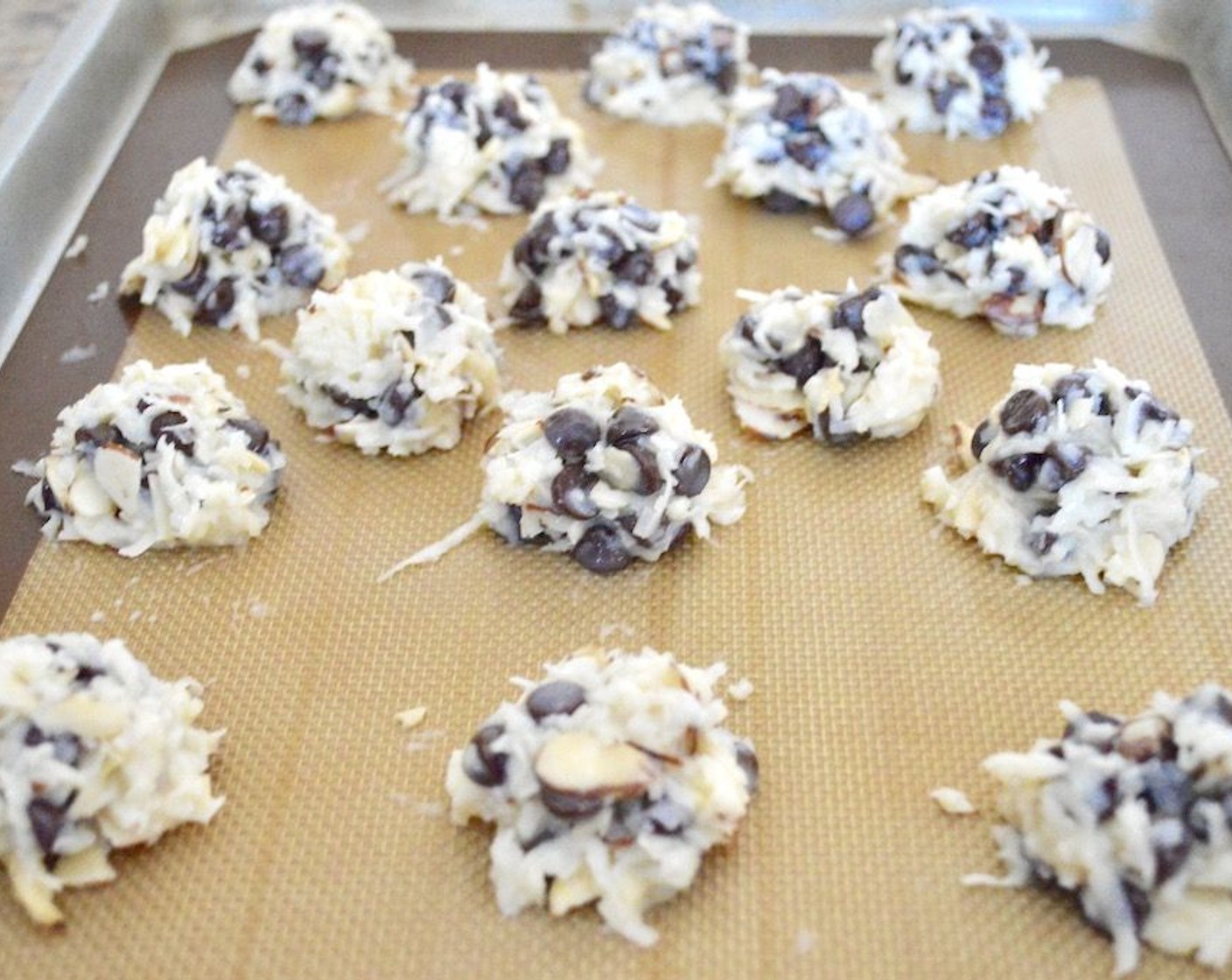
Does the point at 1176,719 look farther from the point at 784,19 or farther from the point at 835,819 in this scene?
the point at 784,19

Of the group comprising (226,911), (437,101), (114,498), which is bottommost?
(226,911)

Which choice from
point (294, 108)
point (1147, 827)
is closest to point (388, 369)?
point (294, 108)

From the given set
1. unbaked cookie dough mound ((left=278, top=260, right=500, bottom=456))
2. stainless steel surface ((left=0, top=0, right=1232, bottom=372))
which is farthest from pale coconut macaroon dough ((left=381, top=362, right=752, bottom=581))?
stainless steel surface ((left=0, top=0, right=1232, bottom=372))

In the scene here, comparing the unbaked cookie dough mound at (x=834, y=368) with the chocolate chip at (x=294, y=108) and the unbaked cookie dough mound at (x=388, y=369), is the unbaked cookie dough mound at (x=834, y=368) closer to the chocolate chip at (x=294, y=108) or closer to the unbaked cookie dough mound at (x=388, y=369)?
the unbaked cookie dough mound at (x=388, y=369)

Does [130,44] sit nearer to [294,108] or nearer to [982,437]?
[294,108]

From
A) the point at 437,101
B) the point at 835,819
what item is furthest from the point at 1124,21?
the point at 835,819

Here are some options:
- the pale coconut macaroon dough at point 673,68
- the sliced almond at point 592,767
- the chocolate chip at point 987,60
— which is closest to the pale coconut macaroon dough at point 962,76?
the chocolate chip at point 987,60

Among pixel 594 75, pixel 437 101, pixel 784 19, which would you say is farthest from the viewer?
pixel 784 19

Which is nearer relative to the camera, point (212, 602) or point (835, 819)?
point (835, 819)
